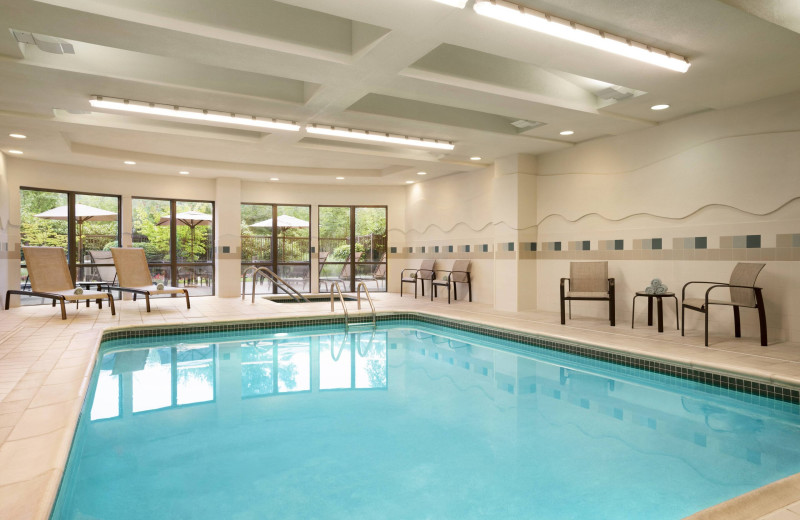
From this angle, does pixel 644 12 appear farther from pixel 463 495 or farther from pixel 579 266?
pixel 579 266

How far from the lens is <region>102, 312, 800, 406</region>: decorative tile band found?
3896mm

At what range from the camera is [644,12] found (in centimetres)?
347

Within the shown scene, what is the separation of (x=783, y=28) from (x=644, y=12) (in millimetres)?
1131

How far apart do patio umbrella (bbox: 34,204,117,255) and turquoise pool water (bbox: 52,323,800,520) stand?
5.46m

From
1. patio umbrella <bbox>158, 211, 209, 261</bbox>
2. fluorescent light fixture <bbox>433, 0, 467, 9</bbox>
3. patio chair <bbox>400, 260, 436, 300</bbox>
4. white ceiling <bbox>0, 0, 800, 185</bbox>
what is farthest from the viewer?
patio umbrella <bbox>158, 211, 209, 261</bbox>

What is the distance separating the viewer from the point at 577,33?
143 inches

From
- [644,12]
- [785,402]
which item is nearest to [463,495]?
[785,402]

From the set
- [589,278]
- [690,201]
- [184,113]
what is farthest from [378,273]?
[690,201]

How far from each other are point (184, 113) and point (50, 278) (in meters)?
3.89

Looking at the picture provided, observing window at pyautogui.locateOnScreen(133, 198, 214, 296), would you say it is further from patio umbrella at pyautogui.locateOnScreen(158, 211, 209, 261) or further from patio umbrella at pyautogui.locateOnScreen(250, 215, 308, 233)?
patio umbrella at pyautogui.locateOnScreen(250, 215, 308, 233)

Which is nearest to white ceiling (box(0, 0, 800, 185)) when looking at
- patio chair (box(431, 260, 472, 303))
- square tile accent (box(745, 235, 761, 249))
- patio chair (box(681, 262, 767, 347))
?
square tile accent (box(745, 235, 761, 249))

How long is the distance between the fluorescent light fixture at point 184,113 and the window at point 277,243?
18.0 feet

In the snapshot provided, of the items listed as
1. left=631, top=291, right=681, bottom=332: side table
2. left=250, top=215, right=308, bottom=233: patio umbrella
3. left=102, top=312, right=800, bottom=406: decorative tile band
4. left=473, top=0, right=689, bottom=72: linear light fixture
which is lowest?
left=102, top=312, right=800, bottom=406: decorative tile band

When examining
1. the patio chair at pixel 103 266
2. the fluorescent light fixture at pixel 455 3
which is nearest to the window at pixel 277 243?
the patio chair at pixel 103 266
